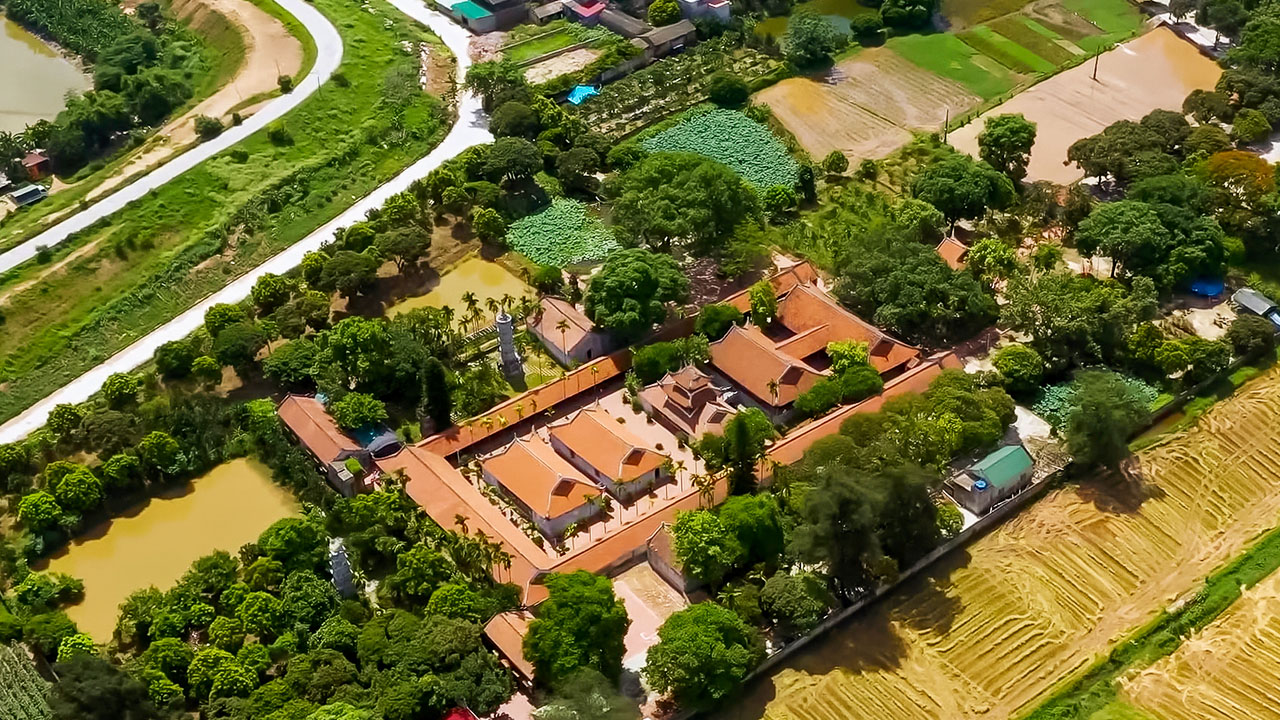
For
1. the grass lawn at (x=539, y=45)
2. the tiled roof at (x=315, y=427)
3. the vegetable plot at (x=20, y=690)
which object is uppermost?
the grass lawn at (x=539, y=45)

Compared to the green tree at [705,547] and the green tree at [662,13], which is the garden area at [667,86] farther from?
the green tree at [705,547]

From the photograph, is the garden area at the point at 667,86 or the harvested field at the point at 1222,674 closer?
the harvested field at the point at 1222,674

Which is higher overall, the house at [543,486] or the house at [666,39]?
the house at [666,39]

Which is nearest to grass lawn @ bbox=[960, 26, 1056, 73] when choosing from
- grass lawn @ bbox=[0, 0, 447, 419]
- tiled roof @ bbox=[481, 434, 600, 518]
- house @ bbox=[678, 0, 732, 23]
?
house @ bbox=[678, 0, 732, 23]

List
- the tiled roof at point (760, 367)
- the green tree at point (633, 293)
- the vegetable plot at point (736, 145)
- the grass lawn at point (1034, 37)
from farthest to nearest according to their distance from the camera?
the grass lawn at point (1034, 37)
the vegetable plot at point (736, 145)
the green tree at point (633, 293)
the tiled roof at point (760, 367)

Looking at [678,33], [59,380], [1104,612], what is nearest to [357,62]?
[678,33]

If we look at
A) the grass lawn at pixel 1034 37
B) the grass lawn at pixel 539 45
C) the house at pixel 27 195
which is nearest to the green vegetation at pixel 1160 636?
the grass lawn at pixel 1034 37

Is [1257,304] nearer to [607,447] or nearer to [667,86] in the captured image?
[607,447]
